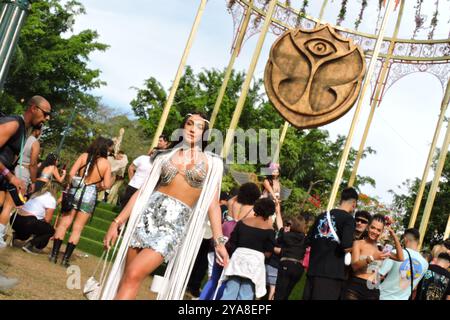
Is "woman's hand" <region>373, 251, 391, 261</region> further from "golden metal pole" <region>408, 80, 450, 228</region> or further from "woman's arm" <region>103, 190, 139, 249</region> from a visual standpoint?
"golden metal pole" <region>408, 80, 450, 228</region>

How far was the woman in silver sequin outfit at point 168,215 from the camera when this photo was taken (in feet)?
12.5

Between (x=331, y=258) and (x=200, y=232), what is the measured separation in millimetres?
1852

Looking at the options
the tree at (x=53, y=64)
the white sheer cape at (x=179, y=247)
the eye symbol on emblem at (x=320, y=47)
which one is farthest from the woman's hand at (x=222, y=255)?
the tree at (x=53, y=64)

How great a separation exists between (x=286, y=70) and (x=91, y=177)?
3.48m

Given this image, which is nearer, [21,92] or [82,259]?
[82,259]

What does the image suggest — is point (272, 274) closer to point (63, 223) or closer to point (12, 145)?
point (63, 223)

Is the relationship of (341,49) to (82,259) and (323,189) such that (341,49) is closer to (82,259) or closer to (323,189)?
(82,259)

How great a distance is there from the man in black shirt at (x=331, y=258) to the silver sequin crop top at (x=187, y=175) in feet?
6.29

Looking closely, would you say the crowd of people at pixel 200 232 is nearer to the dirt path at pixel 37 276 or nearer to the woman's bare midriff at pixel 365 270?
the woman's bare midriff at pixel 365 270

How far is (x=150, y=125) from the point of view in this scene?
24250 mm

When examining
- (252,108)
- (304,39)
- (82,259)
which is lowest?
(82,259)

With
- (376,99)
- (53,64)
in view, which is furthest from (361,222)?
(53,64)

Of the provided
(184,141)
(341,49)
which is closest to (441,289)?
(341,49)

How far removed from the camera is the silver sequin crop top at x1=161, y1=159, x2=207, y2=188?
160 inches
